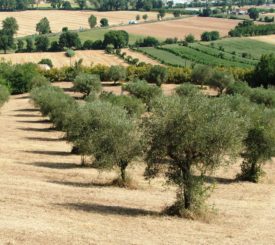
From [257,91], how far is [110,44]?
8956 cm

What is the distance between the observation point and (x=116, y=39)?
16212 centimetres

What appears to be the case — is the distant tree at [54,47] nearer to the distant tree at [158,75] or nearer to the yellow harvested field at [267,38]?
the distant tree at [158,75]

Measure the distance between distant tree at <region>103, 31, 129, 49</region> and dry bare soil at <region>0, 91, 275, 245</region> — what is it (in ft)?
361

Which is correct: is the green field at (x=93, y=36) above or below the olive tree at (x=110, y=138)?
below

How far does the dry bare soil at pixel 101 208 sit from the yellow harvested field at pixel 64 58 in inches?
3427

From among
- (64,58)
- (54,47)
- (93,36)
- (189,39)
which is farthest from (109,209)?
(93,36)

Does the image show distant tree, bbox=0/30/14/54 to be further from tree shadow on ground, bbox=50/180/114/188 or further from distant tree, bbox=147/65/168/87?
tree shadow on ground, bbox=50/180/114/188

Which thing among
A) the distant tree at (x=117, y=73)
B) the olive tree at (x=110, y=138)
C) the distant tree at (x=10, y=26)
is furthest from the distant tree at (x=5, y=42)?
Answer: the olive tree at (x=110, y=138)

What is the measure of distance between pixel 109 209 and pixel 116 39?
433 feet

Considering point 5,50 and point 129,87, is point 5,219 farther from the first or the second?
→ point 5,50

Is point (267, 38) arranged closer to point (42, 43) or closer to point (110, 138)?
point (42, 43)

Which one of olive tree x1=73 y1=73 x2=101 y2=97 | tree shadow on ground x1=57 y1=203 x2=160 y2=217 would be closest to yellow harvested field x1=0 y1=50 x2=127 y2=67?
olive tree x1=73 y1=73 x2=101 y2=97

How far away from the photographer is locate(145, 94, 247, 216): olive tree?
31.2m

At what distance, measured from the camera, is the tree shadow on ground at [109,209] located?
107 feet
